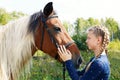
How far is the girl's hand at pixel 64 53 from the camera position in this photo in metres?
3.40

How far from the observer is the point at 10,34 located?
144 inches

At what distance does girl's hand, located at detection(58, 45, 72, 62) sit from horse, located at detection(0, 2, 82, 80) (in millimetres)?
50

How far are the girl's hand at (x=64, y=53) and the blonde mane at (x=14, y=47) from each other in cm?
31

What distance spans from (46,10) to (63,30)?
286 mm

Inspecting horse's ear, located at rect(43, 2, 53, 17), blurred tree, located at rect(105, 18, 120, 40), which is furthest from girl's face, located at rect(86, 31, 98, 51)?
blurred tree, located at rect(105, 18, 120, 40)

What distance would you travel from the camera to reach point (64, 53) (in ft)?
11.5

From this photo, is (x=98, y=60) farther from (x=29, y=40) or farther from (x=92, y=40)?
(x=29, y=40)

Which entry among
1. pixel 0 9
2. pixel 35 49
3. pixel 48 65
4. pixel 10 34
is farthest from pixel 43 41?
pixel 0 9

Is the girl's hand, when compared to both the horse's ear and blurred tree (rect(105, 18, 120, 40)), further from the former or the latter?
blurred tree (rect(105, 18, 120, 40))

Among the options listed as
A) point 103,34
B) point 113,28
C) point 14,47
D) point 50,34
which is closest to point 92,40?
point 103,34

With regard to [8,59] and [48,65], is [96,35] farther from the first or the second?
[48,65]

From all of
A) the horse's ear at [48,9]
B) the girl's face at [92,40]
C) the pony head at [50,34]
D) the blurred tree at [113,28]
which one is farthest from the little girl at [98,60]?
the blurred tree at [113,28]

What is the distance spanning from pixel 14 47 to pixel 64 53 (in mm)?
536

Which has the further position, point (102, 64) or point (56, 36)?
point (56, 36)
